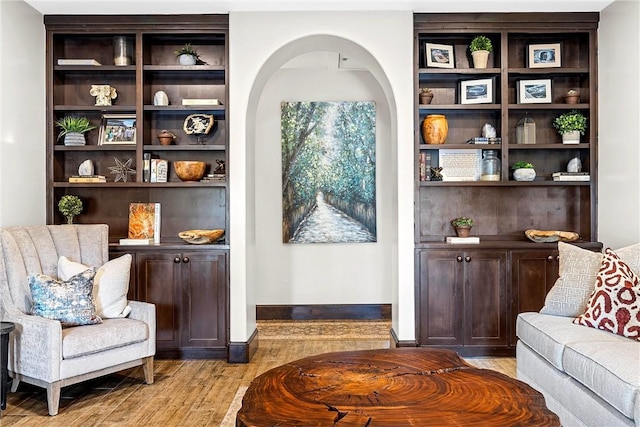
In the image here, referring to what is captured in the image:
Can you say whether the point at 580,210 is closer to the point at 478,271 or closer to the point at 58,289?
the point at 478,271

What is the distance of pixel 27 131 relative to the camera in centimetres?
400

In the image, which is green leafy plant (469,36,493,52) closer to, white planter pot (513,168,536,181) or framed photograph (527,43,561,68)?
framed photograph (527,43,561,68)

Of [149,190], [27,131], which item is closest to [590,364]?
[149,190]

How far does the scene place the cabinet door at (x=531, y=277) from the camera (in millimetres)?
4160

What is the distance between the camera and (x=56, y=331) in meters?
3.01

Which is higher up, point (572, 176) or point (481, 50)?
point (481, 50)

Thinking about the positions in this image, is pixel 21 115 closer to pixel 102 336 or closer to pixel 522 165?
pixel 102 336

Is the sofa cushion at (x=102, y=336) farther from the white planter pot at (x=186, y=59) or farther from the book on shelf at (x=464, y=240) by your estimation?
the book on shelf at (x=464, y=240)

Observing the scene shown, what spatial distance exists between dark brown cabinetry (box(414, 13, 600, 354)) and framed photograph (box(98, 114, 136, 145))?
2416mm

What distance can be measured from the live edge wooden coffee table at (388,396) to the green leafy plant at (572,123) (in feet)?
9.18

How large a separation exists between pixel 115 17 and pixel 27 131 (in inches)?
46.0

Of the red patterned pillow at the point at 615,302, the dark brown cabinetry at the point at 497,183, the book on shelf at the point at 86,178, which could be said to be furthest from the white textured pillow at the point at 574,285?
the book on shelf at the point at 86,178

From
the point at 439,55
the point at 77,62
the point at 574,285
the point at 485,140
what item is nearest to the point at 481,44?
the point at 439,55

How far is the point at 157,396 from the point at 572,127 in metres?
3.82
